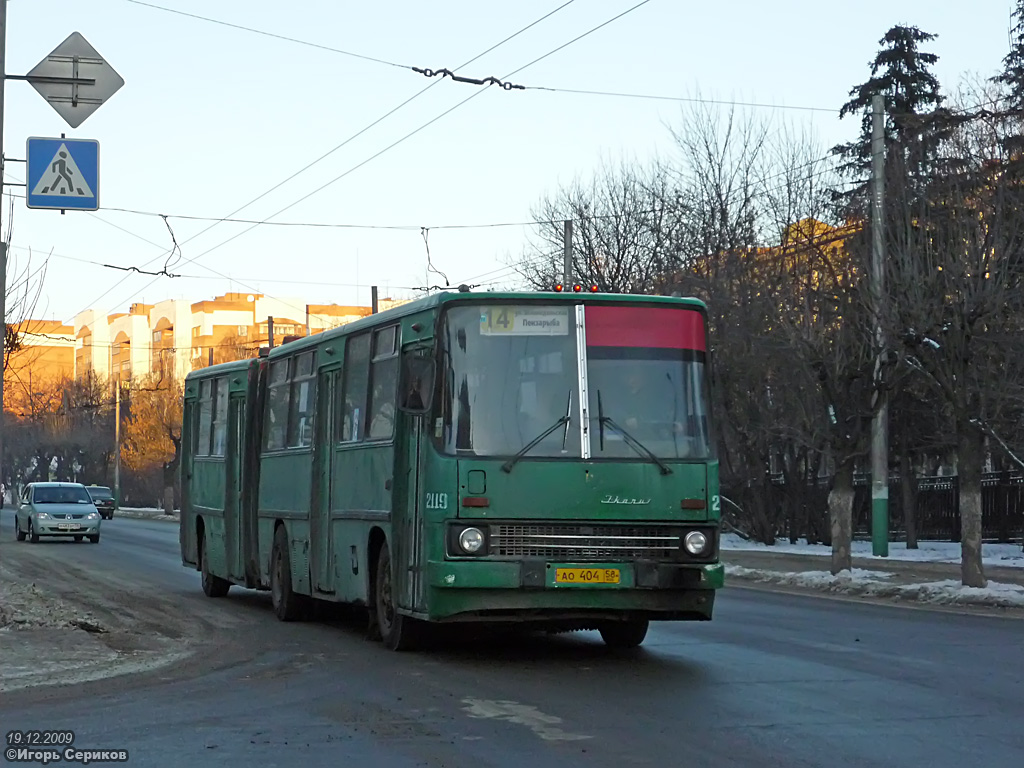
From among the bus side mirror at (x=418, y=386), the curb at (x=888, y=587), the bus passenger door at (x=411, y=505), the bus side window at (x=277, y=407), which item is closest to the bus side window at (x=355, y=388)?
the bus passenger door at (x=411, y=505)

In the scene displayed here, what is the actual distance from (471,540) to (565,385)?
55.5 inches

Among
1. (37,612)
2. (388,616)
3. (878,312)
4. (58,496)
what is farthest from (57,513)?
(388,616)

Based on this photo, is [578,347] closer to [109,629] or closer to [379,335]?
[379,335]

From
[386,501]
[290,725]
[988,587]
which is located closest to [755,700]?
[290,725]

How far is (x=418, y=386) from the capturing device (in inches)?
495

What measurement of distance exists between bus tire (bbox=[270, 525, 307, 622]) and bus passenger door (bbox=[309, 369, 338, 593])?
3.50 feet

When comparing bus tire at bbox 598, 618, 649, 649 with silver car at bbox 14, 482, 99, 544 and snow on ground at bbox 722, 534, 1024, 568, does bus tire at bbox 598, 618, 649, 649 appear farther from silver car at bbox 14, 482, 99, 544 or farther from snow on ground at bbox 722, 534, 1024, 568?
silver car at bbox 14, 482, 99, 544

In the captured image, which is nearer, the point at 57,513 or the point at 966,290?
the point at 966,290

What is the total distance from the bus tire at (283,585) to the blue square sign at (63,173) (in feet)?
13.8

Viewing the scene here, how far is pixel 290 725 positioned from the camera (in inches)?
367

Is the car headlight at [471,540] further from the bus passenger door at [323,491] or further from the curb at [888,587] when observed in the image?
the curb at [888,587]

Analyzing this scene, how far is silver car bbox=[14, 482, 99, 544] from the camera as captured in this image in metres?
41.1

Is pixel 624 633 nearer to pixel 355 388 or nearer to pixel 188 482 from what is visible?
pixel 355 388

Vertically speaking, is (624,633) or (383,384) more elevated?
(383,384)
